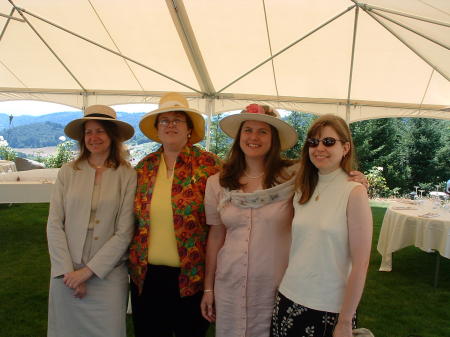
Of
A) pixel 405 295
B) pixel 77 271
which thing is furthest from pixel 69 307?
pixel 405 295

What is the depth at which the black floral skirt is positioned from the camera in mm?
1387

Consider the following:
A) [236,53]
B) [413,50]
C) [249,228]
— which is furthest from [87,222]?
[413,50]

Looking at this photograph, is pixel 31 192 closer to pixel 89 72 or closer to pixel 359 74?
pixel 89 72

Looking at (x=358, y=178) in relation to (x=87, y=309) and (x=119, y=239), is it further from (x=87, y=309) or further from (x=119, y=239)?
(x=87, y=309)

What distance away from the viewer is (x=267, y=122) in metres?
1.77

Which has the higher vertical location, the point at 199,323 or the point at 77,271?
the point at 77,271

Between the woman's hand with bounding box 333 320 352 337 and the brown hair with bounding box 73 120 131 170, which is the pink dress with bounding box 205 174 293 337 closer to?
the woman's hand with bounding box 333 320 352 337

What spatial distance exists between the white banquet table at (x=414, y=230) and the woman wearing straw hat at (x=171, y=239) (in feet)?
10.2

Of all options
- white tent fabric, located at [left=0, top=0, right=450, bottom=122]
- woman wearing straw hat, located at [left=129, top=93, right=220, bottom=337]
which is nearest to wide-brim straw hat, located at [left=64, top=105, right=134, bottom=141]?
A: woman wearing straw hat, located at [left=129, top=93, right=220, bottom=337]

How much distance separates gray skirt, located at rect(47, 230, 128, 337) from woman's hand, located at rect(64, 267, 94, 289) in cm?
6

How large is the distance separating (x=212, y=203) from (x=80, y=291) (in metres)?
0.81

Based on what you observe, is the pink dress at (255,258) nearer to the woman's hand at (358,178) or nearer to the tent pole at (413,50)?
the woman's hand at (358,178)

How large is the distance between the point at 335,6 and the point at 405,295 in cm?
420

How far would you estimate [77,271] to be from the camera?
5.97 ft
